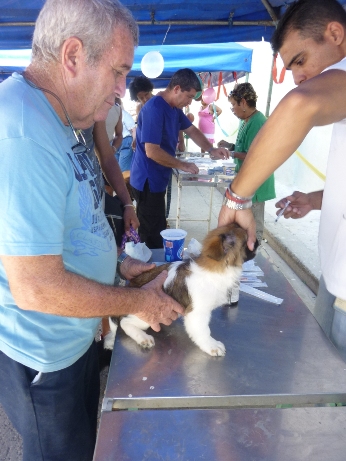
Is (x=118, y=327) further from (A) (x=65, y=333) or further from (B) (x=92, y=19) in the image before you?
(B) (x=92, y=19)

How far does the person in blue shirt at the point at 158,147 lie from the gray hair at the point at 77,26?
306 cm

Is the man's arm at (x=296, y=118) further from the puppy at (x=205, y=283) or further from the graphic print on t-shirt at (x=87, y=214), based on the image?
the graphic print on t-shirt at (x=87, y=214)

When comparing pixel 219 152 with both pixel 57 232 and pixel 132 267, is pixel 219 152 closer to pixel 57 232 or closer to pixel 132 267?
pixel 132 267

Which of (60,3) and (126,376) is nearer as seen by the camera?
(60,3)

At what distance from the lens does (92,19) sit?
3.52 feet

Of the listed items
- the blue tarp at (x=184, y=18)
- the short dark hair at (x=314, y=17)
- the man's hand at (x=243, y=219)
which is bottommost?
the man's hand at (x=243, y=219)

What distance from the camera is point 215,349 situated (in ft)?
5.00

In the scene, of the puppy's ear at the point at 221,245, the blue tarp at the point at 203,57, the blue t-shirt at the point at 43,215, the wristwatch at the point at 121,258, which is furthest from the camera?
the blue tarp at the point at 203,57

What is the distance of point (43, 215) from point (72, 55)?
0.53 m

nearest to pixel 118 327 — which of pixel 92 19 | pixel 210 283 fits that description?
pixel 210 283

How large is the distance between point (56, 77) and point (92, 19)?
216 mm

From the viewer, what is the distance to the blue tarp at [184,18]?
347 centimetres

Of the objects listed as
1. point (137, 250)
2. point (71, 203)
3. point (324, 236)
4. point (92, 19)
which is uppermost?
point (92, 19)

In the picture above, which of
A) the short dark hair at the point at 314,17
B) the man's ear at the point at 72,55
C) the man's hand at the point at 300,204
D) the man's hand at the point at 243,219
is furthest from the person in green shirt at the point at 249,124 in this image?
the man's ear at the point at 72,55
